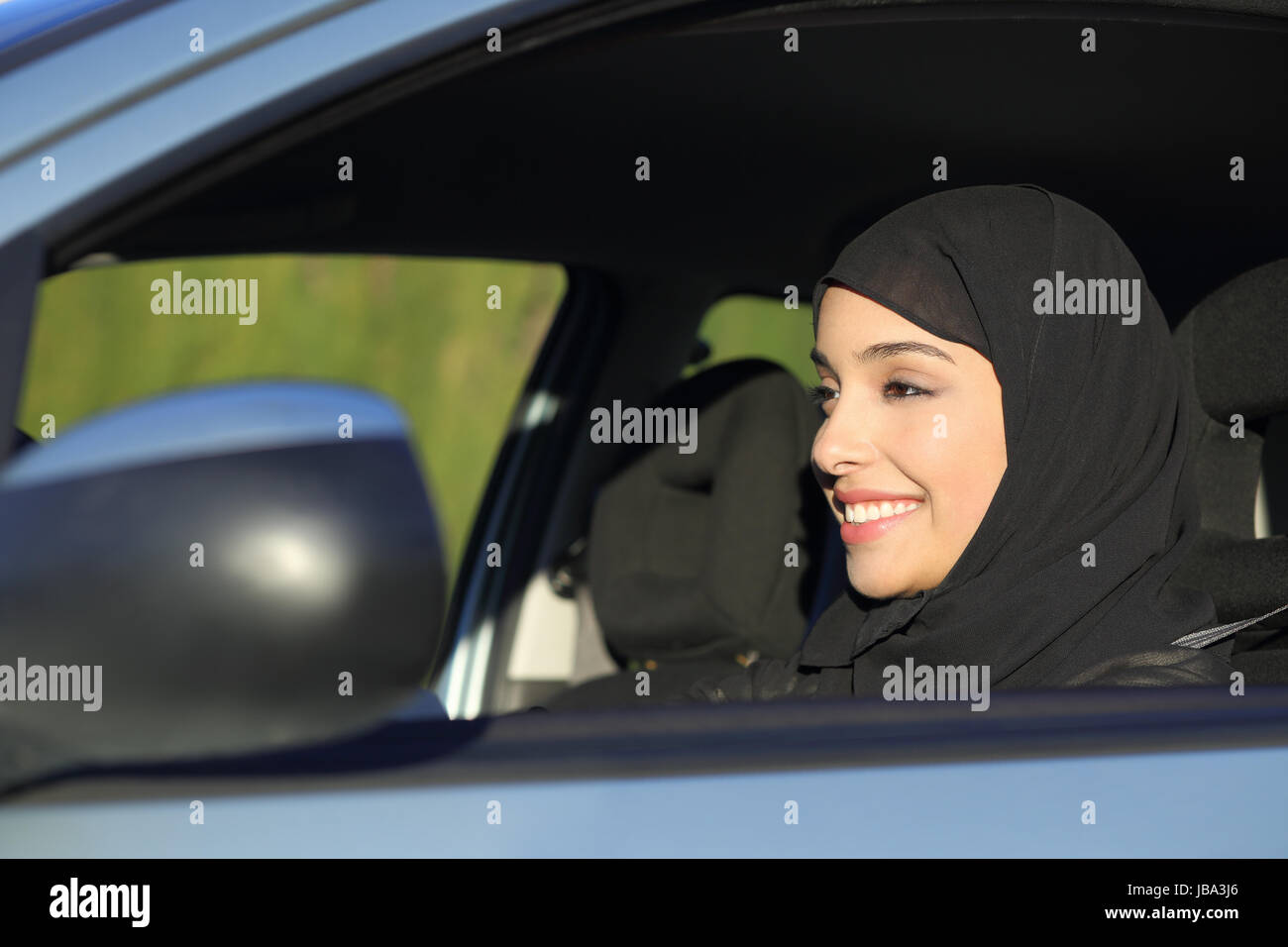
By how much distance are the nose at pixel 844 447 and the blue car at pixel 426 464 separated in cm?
A: 49

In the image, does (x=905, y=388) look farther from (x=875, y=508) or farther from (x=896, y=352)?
(x=875, y=508)

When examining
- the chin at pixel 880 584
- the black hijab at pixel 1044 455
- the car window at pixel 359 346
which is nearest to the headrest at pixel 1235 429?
the black hijab at pixel 1044 455

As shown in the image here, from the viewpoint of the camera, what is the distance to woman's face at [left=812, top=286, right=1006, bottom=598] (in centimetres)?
184

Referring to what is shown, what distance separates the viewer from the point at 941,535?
72.6 inches

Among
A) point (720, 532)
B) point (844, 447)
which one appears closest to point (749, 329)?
point (720, 532)

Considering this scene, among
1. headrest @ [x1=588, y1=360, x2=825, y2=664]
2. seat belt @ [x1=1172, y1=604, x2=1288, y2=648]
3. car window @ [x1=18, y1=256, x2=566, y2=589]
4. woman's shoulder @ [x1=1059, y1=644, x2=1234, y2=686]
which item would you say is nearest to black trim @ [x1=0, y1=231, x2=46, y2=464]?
woman's shoulder @ [x1=1059, y1=644, x2=1234, y2=686]

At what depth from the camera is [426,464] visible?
151 centimetres

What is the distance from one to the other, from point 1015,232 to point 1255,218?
0.69 m

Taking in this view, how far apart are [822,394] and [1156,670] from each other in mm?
727

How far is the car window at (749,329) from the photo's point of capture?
302cm

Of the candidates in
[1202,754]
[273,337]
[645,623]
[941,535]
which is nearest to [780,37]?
[941,535]

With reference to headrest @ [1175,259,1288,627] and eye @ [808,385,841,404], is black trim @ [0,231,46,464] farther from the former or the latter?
headrest @ [1175,259,1288,627]
